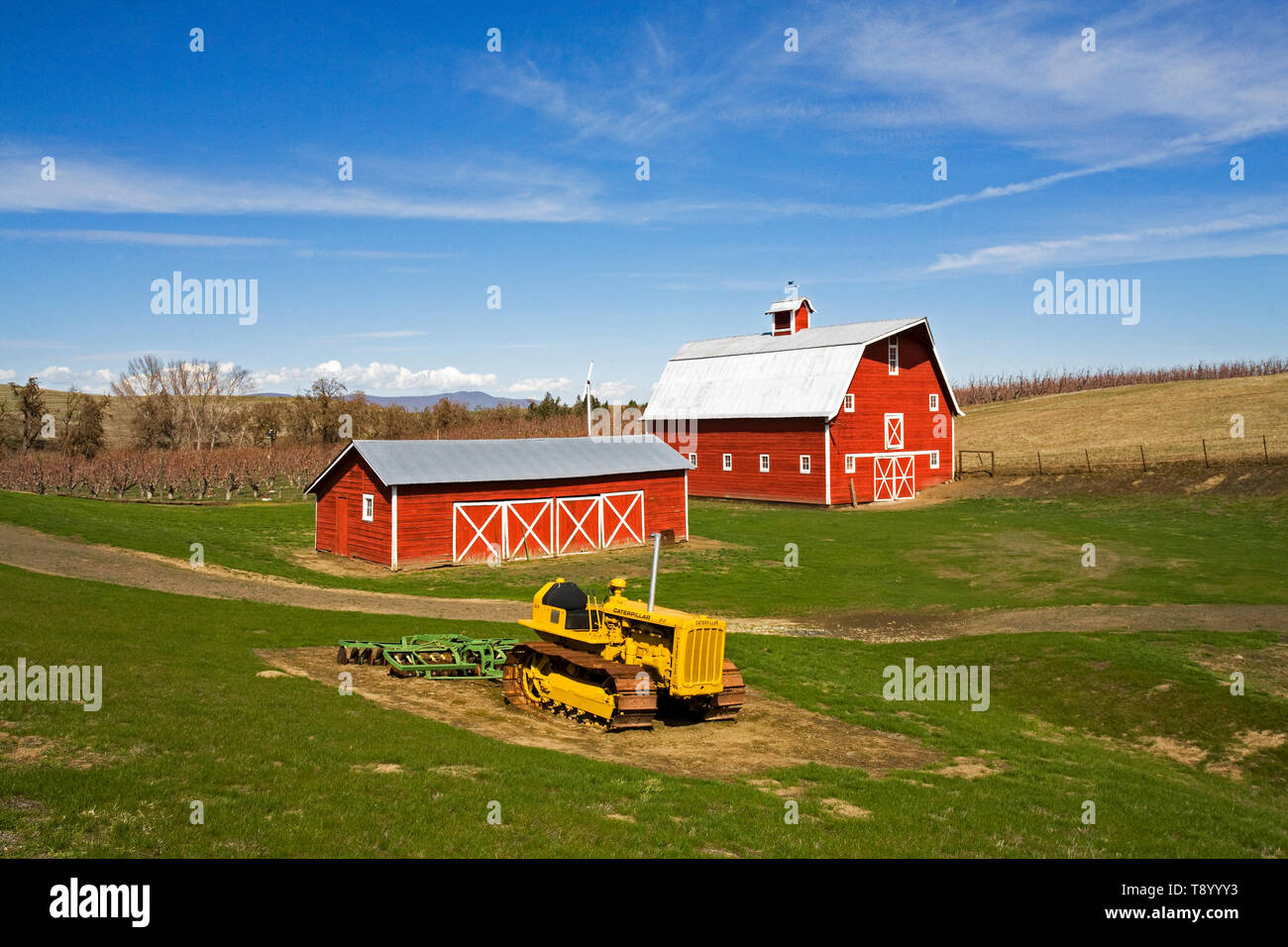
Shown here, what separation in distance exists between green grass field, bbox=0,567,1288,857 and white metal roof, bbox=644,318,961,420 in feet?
109

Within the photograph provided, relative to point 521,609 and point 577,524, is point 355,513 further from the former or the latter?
point 521,609

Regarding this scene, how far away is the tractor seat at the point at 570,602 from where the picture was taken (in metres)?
15.5

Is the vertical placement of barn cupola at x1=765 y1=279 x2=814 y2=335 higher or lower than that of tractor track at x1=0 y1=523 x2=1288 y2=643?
higher

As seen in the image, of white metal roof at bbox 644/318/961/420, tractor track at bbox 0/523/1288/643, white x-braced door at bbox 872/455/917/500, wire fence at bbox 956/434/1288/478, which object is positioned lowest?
tractor track at bbox 0/523/1288/643

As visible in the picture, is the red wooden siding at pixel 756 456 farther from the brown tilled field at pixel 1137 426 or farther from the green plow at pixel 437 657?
the green plow at pixel 437 657

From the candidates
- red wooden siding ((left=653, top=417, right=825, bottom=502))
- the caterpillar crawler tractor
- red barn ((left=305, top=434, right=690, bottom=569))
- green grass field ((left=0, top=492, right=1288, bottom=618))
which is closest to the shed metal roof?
red barn ((left=305, top=434, right=690, bottom=569))

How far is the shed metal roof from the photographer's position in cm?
3338

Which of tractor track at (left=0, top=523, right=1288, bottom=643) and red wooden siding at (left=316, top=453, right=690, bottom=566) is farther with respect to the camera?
red wooden siding at (left=316, top=453, right=690, bottom=566)

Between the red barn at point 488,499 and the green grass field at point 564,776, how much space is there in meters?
13.9

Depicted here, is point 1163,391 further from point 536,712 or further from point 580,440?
point 536,712

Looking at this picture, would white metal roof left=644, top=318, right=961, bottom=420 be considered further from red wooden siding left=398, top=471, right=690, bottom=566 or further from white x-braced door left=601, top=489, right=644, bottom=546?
white x-braced door left=601, top=489, right=644, bottom=546

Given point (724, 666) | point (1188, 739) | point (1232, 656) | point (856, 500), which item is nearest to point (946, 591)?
point (1232, 656)

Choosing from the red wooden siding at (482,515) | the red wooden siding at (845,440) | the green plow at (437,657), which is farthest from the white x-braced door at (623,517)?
the green plow at (437,657)

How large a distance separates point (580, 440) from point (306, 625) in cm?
2019
